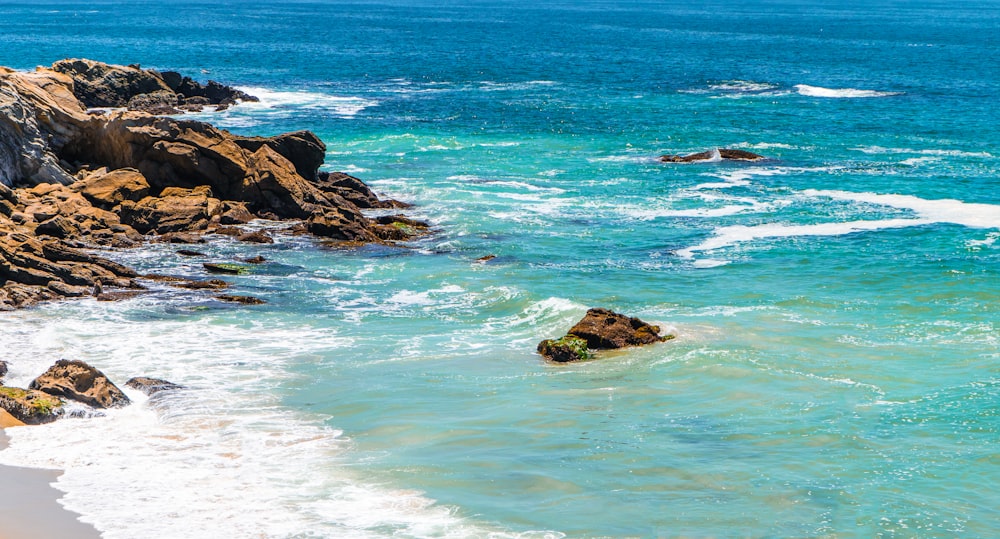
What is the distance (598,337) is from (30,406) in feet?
39.5

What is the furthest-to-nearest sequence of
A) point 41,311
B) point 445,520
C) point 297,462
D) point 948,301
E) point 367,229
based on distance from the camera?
point 367,229 → point 948,301 → point 41,311 → point 297,462 → point 445,520

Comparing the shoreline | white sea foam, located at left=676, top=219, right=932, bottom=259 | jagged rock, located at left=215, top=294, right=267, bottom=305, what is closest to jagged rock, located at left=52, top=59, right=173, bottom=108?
jagged rock, located at left=215, top=294, right=267, bottom=305

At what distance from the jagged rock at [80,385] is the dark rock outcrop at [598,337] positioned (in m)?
9.24

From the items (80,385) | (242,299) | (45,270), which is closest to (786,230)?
(242,299)

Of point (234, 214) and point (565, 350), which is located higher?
point (234, 214)

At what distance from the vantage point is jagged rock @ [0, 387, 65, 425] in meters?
20.3

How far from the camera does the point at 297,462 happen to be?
18938mm

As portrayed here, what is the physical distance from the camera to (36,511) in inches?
639

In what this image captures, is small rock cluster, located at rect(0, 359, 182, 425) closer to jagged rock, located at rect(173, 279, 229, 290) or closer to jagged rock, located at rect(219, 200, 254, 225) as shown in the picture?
jagged rock, located at rect(173, 279, 229, 290)

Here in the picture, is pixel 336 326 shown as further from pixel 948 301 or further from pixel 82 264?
pixel 948 301

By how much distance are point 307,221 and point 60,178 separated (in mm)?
8613

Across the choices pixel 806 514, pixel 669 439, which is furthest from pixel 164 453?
pixel 806 514

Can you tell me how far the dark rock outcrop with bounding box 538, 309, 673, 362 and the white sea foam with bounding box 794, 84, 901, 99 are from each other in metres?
57.3

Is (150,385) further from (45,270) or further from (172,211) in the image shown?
(172,211)
